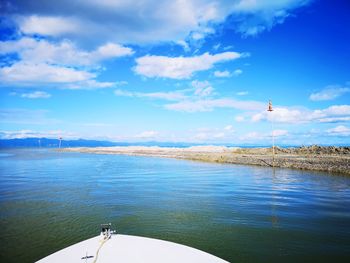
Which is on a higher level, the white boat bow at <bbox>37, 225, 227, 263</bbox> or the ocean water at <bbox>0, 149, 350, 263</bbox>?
the white boat bow at <bbox>37, 225, 227, 263</bbox>

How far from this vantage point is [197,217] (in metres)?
13.3

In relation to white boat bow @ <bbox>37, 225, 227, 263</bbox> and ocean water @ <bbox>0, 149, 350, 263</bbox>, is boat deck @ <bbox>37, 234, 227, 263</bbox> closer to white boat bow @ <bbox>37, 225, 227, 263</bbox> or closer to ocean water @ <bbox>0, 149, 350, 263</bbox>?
white boat bow @ <bbox>37, 225, 227, 263</bbox>

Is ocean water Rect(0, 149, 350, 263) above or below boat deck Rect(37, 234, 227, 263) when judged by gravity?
below

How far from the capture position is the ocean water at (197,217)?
964 cm

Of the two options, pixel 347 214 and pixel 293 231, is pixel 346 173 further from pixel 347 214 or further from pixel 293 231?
pixel 293 231

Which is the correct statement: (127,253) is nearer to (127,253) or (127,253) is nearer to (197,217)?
(127,253)

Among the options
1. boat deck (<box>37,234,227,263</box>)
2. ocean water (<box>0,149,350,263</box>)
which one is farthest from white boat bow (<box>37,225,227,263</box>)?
ocean water (<box>0,149,350,263</box>)

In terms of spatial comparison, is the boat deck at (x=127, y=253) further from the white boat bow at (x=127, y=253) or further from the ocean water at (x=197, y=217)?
the ocean water at (x=197, y=217)

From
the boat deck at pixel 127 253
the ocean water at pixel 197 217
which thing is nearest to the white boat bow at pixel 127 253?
the boat deck at pixel 127 253

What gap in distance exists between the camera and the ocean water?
964cm

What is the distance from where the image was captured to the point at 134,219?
42.4ft

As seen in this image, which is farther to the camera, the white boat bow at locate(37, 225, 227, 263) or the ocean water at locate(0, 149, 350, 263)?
the ocean water at locate(0, 149, 350, 263)

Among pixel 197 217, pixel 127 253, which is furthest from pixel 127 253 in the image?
pixel 197 217

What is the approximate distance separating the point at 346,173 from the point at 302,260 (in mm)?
22428
